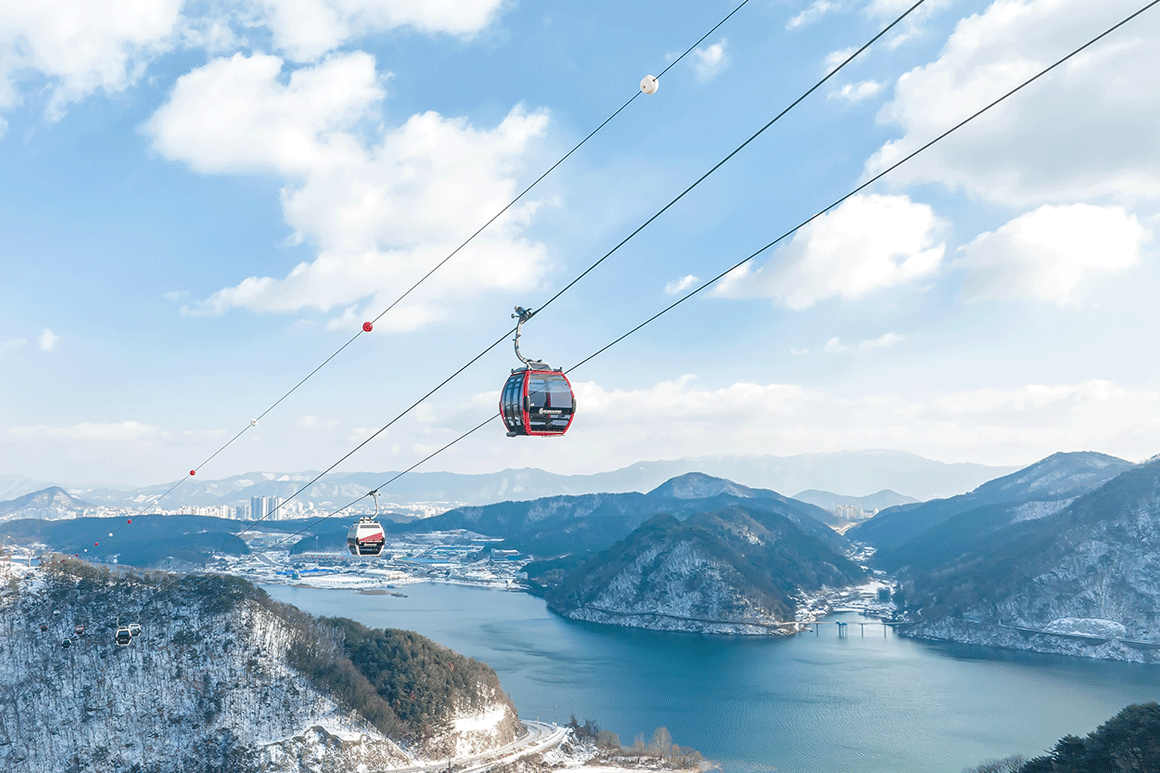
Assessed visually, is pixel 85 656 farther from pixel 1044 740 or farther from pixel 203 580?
pixel 1044 740

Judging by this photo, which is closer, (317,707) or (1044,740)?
(317,707)

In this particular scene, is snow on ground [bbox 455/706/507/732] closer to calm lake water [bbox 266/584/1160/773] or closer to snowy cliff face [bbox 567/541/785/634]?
calm lake water [bbox 266/584/1160/773]

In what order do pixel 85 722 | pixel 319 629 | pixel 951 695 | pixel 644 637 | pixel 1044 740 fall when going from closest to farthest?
pixel 85 722
pixel 319 629
pixel 1044 740
pixel 951 695
pixel 644 637

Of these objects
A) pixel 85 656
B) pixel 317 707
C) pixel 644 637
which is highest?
pixel 85 656

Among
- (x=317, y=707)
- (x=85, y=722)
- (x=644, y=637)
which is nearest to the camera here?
(x=85, y=722)

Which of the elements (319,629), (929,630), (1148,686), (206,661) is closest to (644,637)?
(929,630)

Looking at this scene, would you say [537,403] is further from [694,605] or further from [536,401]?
[694,605]

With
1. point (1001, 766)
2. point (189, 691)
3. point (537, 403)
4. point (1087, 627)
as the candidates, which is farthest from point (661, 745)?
point (1087, 627)
